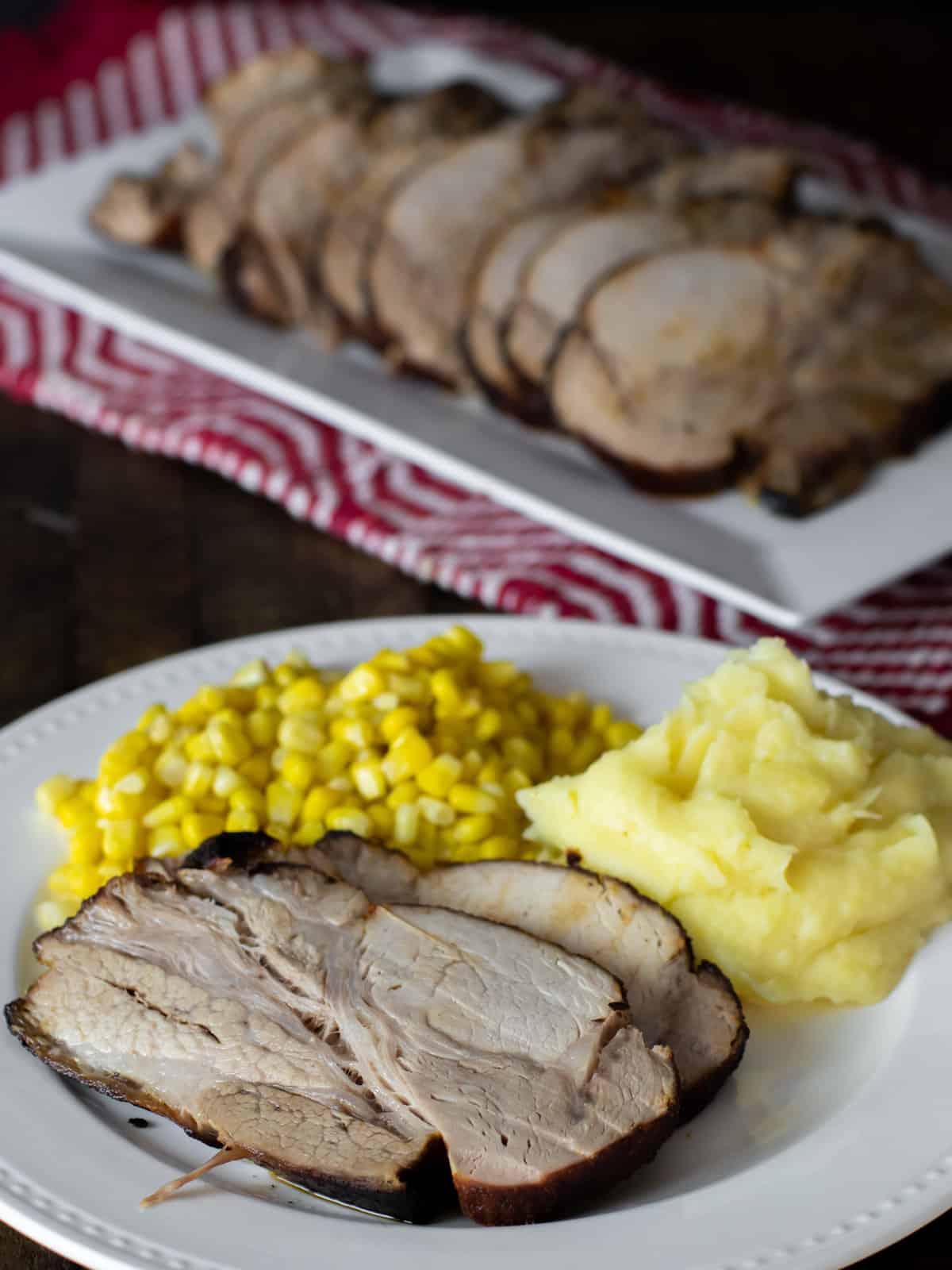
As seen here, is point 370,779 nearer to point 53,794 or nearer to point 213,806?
point 213,806

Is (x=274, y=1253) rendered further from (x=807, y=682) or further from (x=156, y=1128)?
(x=807, y=682)

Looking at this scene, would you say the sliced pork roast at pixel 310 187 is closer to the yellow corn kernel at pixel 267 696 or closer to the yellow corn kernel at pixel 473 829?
the yellow corn kernel at pixel 267 696

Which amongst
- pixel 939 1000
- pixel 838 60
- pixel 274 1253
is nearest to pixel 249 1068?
pixel 274 1253

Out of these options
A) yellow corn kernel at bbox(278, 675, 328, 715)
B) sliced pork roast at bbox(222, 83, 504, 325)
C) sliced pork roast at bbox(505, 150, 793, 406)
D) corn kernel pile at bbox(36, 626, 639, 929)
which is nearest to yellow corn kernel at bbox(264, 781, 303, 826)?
corn kernel pile at bbox(36, 626, 639, 929)

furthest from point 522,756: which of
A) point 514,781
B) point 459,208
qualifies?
point 459,208

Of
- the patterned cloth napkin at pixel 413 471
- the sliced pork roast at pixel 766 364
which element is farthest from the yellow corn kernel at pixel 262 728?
the sliced pork roast at pixel 766 364
